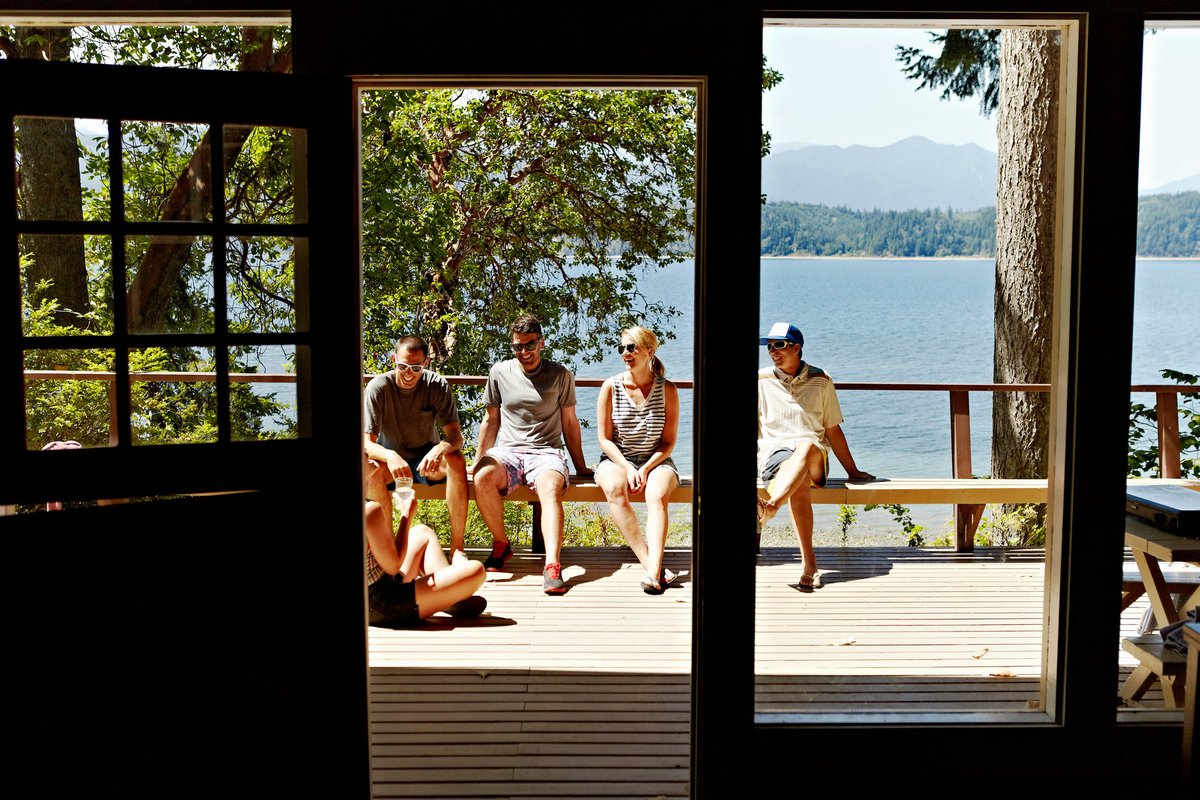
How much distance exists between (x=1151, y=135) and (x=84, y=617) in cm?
299

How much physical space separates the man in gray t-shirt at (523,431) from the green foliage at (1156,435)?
2.62 metres

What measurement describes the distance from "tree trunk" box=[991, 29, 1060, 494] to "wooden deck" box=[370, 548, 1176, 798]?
1.28 metres

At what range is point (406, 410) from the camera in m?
5.22

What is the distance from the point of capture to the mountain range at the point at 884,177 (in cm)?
374

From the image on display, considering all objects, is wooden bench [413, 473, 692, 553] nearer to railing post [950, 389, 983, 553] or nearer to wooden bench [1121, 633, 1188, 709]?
railing post [950, 389, 983, 553]

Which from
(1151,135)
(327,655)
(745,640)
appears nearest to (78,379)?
(327,655)

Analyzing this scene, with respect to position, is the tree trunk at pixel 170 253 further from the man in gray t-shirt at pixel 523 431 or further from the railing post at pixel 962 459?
the railing post at pixel 962 459

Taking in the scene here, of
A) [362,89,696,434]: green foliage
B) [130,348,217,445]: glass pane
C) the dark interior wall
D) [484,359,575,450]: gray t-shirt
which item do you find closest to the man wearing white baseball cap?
[484,359,575,450]: gray t-shirt

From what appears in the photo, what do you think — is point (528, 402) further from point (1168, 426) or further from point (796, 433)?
point (1168, 426)

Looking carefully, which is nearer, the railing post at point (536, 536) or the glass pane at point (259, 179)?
the glass pane at point (259, 179)

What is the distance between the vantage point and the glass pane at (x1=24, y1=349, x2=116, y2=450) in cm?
258

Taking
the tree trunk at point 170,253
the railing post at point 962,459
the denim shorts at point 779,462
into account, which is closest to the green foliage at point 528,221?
the railing post at point 962,459

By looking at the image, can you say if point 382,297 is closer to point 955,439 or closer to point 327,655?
point 955,439

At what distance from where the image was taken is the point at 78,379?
286 centimetres
